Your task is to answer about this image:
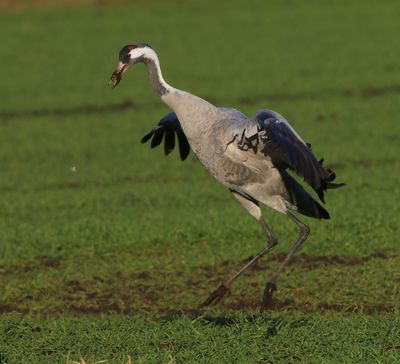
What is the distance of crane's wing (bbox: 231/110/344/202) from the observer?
23.5 ft

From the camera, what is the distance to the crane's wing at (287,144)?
7164 millimetres

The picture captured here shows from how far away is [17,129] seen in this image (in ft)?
57.9

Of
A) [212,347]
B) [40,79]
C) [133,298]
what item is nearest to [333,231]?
[133,298]

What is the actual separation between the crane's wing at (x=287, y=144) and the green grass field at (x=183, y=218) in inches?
38.3

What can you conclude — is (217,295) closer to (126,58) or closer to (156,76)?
(156,76)

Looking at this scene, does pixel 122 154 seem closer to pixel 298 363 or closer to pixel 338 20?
pixel 298 363

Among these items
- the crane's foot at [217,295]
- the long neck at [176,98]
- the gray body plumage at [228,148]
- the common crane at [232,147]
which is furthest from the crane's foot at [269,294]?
the long neck at [176,98]

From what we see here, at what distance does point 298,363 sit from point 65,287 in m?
3.34

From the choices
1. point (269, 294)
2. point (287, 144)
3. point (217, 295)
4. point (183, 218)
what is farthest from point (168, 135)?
point (183, 218)

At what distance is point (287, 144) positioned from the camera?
7.20m

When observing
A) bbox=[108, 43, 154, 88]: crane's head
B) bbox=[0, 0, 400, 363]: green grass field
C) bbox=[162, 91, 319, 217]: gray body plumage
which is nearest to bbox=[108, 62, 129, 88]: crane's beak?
bbox=[108, 43, 154, 88]: crane's head

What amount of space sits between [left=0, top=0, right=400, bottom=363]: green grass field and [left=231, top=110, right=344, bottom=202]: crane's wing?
0.97 meters

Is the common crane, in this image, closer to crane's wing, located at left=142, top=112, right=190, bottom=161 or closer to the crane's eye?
the crane's eye

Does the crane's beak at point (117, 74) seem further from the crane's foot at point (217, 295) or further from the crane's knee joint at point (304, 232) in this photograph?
the crane's knee joint at point (304, 232)
